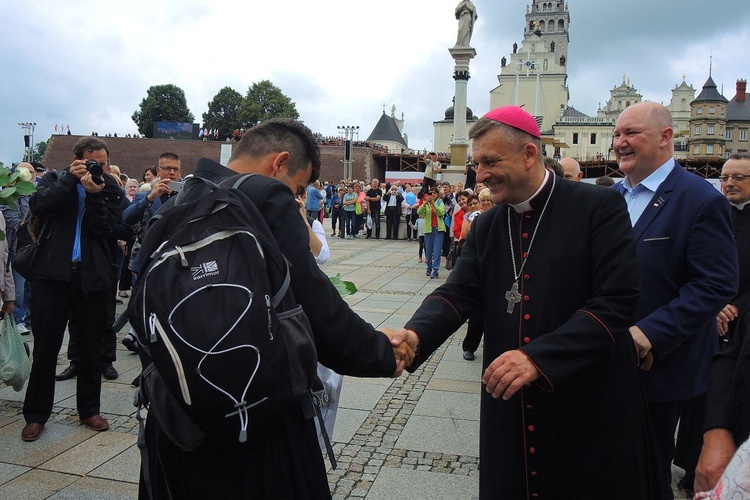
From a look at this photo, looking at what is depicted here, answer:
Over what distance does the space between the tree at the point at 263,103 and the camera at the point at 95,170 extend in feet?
231

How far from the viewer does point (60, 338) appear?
15.1 ft

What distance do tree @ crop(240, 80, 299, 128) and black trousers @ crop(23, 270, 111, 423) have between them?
2773 inches

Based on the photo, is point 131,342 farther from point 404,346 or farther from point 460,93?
point 460,93

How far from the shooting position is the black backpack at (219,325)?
5.49 feet

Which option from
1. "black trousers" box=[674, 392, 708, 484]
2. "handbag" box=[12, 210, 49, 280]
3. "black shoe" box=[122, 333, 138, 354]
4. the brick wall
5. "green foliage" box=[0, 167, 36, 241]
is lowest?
"black trousers" box=[674, 392, 708, 484]

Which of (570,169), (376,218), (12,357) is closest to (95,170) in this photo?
(12,357)

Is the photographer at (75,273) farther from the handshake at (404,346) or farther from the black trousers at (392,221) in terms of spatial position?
the black trousers at (392,221)

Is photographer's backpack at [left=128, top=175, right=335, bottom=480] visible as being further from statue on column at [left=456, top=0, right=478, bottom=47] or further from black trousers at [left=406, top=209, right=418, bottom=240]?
statue on column at [left=456, top=0, right=478, bottom=47]

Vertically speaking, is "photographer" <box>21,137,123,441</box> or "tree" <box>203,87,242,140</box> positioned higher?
"tree" <box>203,87,242,140</box>

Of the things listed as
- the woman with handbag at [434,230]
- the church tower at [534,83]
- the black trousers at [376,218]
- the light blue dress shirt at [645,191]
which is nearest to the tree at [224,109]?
the church tower at [534,83]

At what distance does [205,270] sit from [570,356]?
1.25 m

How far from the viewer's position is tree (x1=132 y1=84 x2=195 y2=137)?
87.2 metres

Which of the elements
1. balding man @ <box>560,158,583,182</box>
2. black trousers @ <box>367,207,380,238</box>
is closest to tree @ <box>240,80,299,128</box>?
black trousers @ <box>367,207,380,238</box>

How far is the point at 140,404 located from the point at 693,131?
331ft
